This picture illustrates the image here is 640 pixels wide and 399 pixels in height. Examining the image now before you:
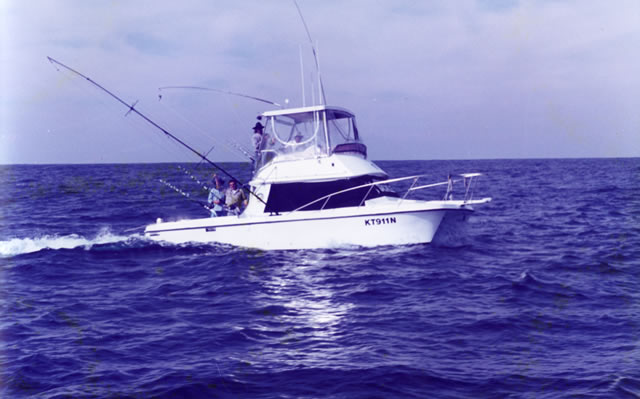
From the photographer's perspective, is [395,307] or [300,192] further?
[300,192]

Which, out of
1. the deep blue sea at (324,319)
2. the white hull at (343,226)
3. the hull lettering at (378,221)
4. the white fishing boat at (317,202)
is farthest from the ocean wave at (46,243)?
the hull lettering at (378,221)

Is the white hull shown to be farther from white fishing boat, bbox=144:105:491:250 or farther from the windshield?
the windshield

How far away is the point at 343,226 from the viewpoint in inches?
508

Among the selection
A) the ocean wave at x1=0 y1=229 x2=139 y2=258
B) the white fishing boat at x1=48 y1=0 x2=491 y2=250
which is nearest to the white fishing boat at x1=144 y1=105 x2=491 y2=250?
the white fishing boat at x1=48 y1=0 x2=491 y2=250

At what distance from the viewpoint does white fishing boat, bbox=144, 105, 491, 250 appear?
41.9ft

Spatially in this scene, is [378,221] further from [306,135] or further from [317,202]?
[306,135]

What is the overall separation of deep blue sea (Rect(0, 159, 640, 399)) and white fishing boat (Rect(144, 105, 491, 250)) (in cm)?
40

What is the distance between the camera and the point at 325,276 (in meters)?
10.9

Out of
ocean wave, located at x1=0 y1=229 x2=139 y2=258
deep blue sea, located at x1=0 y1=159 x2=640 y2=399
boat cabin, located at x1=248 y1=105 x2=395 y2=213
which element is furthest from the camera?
ocean wave, located at x1=0 y1=229 x2=139 y2=258

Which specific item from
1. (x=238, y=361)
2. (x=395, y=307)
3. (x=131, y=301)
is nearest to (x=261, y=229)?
(x=131, y=301)

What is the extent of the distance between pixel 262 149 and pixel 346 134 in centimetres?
231

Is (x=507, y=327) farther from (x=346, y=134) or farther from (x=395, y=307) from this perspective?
(x=346, y=134)

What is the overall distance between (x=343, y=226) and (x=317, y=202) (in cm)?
102

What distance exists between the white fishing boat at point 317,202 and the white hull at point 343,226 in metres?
0.02
